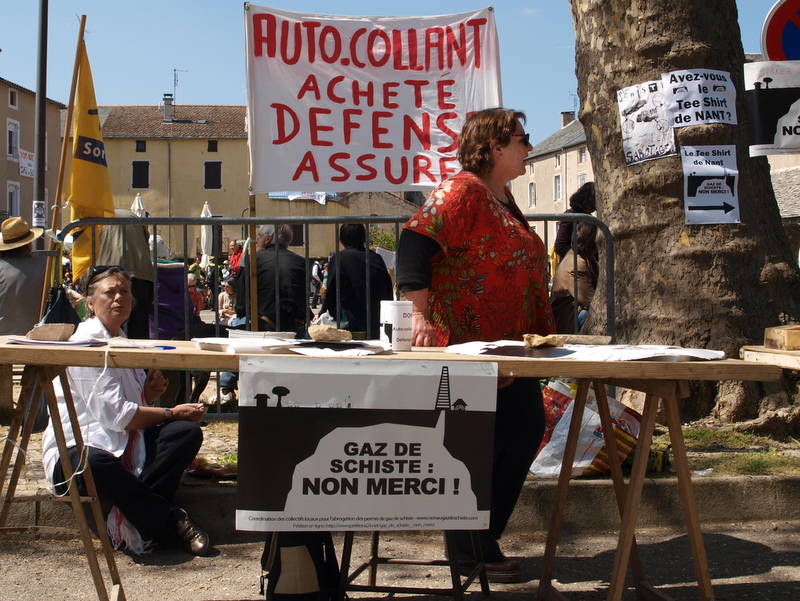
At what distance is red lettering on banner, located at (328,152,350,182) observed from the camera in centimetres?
535

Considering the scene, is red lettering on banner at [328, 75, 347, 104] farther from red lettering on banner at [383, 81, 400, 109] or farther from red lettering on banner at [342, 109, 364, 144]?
red lettering on banner at [383, 81, 400, 109]

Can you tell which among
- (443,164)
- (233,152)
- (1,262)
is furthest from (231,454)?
(233,152)

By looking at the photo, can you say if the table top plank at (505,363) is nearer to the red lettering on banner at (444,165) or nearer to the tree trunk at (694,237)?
the tree trunk at (694,237)

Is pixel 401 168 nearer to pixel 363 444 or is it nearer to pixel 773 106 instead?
pixel 773 106

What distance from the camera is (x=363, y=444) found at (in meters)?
2.65

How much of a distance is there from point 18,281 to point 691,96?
504cm

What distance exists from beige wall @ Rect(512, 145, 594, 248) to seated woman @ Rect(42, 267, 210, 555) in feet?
169

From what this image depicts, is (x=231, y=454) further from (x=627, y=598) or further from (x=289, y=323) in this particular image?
(x=627, y=598)

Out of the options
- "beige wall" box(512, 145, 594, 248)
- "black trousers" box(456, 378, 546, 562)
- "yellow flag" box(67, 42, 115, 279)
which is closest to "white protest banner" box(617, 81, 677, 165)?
"black trousers" box(456, 378, 546, 562)

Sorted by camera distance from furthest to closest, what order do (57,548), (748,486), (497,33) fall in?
(497,33)
(748,486)
(57,548)

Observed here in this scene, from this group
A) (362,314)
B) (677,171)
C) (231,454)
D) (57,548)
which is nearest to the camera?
(57,548)

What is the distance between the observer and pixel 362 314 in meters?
6.36

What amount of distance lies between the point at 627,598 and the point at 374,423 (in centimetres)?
159

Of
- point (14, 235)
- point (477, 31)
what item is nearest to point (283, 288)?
point (14, 235)
